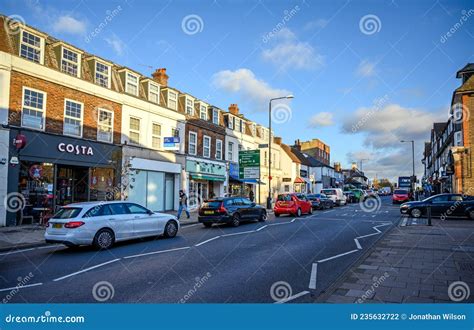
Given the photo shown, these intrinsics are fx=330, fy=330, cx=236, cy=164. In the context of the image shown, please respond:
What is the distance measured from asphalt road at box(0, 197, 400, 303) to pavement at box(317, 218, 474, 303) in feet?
1.42

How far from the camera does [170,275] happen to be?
21.8 feet

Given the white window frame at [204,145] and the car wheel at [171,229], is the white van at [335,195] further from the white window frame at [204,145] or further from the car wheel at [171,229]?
the car wheel at [171,229]

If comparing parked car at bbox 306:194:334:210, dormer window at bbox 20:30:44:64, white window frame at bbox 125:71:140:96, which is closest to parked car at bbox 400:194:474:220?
parked car at bbox 306:194:334:210

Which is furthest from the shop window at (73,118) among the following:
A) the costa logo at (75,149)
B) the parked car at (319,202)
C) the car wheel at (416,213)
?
the car wheel at (416,213)

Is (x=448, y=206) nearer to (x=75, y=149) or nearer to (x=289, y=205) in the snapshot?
(x=289, y=205)

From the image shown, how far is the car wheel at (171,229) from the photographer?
1198 cm

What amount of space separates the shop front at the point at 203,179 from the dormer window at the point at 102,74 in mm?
8239

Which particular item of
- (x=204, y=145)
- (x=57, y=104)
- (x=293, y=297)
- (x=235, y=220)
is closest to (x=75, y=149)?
(x=57, y=104)

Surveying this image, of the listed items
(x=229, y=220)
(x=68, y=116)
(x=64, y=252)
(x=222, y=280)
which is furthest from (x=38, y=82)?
(x=222, y=280)

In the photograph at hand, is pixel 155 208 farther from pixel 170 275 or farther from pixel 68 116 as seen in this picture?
pixel 170 275

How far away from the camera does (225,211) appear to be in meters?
15.2

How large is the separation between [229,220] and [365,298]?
10.5 meters

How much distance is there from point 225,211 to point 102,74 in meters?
11.0

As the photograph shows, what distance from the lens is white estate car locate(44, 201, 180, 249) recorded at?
9430 mm
